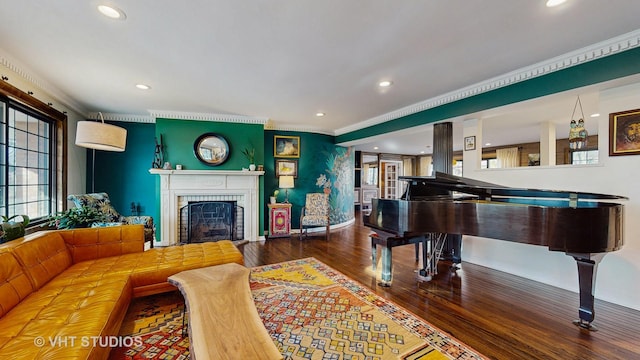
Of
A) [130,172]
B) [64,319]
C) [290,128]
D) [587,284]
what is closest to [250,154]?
[290,128]

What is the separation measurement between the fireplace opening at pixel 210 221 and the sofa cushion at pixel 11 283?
10.3 feet

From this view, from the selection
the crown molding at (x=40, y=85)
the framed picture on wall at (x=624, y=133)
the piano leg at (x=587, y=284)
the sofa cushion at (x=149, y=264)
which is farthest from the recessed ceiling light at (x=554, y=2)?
the crown molding at (x=40, y=85)

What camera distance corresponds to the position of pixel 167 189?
4785mm

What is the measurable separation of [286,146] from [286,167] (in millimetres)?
509

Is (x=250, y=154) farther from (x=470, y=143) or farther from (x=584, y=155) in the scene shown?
→ (x=584, y=155)

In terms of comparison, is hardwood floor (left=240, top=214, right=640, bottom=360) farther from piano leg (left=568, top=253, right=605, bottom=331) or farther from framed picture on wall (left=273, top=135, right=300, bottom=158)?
framed picture on wall (left=273, top=135, right=300, bottom=158)

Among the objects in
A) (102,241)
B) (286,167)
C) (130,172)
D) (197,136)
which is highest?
(197,136)

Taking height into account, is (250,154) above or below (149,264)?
above

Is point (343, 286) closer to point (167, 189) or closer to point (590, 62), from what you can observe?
point (590, 62)

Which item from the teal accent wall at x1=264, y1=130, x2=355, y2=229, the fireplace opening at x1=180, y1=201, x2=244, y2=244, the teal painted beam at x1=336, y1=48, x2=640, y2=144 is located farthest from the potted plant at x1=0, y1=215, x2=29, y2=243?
the teal painted beam at x1=336, y1=48, x2=640, y2=144

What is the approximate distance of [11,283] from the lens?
1.68 meters

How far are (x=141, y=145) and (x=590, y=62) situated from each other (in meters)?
7.12

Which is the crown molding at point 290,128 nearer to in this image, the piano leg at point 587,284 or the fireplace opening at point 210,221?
the fireplace opening at point 210,221

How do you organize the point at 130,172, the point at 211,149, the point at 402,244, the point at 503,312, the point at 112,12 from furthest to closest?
the point at 130,172 < the point at 211,149 < the point at 402,244 < the point at 503,312 < the point at 112,12
